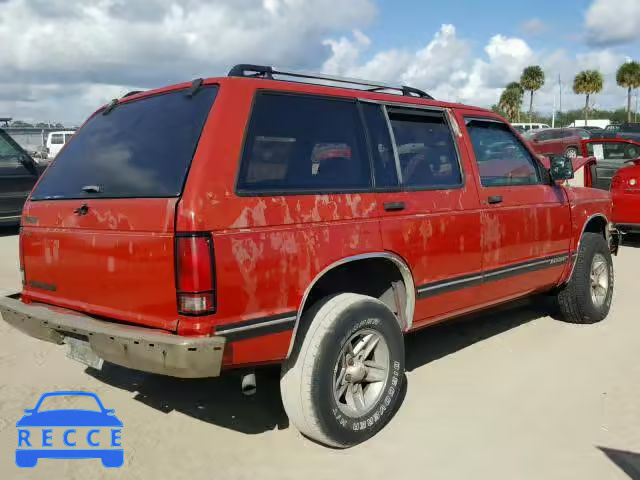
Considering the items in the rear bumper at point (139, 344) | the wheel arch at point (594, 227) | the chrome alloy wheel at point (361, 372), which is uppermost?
the wheel arch at point (594, 227)

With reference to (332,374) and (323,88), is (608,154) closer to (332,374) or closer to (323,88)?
(323,88)

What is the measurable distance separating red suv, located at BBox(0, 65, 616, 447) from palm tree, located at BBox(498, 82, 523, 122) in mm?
55940

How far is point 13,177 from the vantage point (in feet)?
34.0

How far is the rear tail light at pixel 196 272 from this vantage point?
8.52ft

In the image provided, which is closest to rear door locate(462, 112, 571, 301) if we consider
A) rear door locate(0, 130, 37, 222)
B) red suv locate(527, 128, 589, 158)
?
rear door locate(0, 130, 37, 222)

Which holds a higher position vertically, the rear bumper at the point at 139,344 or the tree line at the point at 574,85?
the tree line at the point at 574,85

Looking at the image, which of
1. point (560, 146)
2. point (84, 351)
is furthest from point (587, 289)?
point (560, 146)

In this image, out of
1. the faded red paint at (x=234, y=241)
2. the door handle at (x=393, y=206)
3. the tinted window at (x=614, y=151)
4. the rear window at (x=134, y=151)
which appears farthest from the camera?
the tinted window at (x=614, y=151)

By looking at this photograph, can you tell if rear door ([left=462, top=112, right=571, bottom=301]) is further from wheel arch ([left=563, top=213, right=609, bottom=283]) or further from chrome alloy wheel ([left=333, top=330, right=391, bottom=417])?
chrome alloy wheel ([left=333, top=330, right=391, bottom=417])

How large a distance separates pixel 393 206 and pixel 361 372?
95 centimetres

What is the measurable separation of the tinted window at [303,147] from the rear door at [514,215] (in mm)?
1153

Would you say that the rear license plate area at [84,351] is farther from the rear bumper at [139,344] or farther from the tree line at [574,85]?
the tree line at [574,85]

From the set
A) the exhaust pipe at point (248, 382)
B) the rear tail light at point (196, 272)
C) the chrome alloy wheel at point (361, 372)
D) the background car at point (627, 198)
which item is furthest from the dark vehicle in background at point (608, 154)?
the rear tail light at point (196, 272)

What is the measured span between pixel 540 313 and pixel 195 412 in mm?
3666
